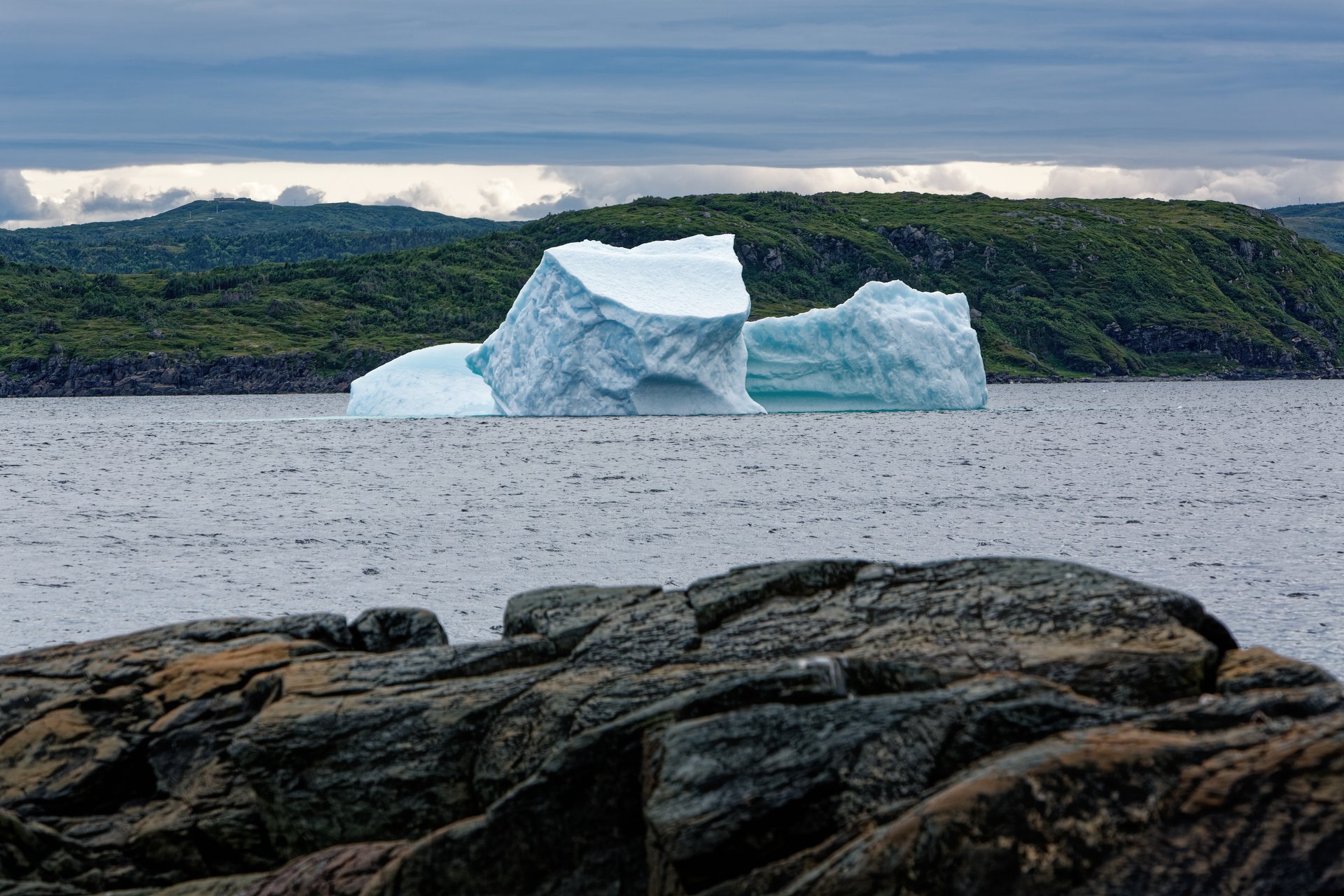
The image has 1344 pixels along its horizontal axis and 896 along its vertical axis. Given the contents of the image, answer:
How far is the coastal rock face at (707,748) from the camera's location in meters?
6.23

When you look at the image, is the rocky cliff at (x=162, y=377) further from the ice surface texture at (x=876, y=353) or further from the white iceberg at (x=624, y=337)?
the white iceberg at (x=624, y=337)

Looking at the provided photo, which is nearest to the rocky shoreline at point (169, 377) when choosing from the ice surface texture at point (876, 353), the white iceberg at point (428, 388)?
the white iceberg at point (428, 388)

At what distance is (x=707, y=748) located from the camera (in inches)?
291

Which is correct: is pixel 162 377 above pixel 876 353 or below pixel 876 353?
below

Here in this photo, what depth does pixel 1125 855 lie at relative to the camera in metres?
6.12

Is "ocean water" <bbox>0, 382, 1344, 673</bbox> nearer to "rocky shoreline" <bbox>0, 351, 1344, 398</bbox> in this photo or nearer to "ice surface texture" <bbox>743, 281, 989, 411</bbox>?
"ice surface texture" <bbox>743, 281, 989, 411</bbox>

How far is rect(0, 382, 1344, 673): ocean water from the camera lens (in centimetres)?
2216

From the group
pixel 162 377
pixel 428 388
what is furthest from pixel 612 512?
pixel 162 377

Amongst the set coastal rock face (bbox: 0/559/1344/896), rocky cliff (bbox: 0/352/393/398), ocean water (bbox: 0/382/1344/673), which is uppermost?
coastal rock face (bbox: 0/559/1344/896)

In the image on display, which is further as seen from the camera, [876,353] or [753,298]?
[753,298]

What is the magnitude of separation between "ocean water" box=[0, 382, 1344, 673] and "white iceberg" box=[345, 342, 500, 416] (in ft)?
6.40

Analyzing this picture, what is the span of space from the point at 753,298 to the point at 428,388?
11945 centimetres

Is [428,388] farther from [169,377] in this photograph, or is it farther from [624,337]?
[169,377]

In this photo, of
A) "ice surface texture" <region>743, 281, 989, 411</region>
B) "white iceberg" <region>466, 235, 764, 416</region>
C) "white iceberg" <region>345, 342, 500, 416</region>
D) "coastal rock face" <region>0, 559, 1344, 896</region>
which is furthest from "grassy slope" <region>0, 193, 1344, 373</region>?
"coastal rock face" <region>0, 559, 1344, 896</region>
